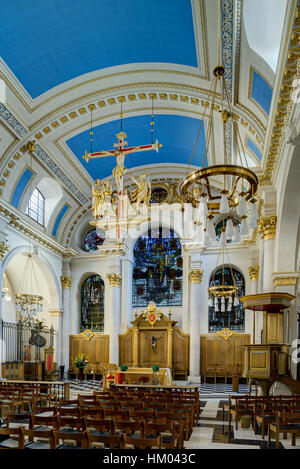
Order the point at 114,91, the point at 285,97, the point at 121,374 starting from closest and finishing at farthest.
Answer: the point at 285,97, the point at 114,91, the point at 121,374

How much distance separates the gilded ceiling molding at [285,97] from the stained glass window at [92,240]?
38.4 feet

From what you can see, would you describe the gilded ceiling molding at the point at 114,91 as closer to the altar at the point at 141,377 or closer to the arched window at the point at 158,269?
the altar at the point at 141,377

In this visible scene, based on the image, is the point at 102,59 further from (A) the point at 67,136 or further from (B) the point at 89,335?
(B) the point at 89,335

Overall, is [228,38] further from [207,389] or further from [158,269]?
[158,269]

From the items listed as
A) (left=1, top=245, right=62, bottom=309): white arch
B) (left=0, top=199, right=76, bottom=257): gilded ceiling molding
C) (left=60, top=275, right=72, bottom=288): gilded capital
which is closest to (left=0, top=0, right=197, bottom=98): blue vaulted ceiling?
(left=0, top=199, right=76, bottom=257): gilded ceiling molding

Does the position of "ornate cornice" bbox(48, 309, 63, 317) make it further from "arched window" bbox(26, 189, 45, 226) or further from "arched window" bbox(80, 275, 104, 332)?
"arched window" bbox(26, 189, 45, 226)

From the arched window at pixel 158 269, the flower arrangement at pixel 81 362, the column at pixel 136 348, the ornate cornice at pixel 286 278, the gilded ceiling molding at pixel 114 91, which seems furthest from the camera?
the arched window at pixel 158 269

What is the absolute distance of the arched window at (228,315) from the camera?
1969 cm

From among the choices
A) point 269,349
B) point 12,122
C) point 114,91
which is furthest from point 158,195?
point 269,349

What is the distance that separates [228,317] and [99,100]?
457 inches

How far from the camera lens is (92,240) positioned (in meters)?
22.7

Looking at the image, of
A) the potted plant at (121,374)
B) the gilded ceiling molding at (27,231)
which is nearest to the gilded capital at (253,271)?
the potted plant at (121,374)

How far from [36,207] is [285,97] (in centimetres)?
1282
